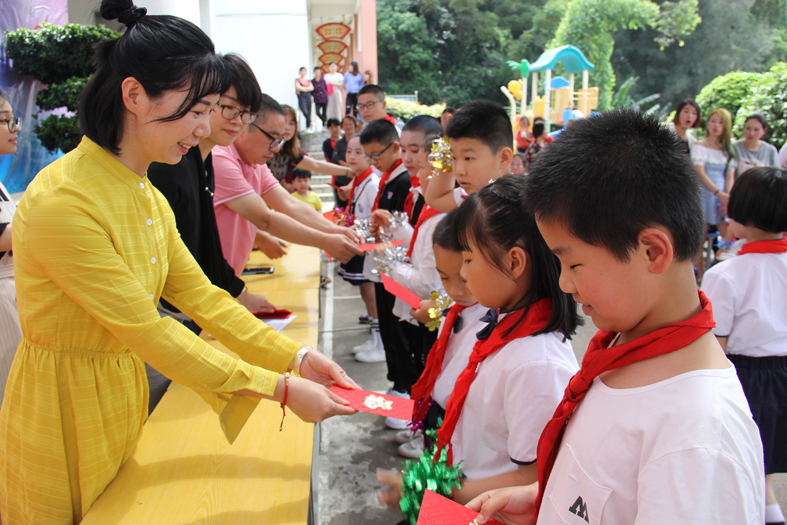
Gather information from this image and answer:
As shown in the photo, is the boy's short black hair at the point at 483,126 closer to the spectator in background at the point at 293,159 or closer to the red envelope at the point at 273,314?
the red envelope at the point at 273,314

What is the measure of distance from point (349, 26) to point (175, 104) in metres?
27.7

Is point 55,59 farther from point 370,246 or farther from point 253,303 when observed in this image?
point 370,246

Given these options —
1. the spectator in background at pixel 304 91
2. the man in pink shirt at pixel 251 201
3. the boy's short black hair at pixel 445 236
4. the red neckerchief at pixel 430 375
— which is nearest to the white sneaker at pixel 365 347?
the man in pink shirt at pixel 251 201

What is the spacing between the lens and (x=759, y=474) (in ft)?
2.42

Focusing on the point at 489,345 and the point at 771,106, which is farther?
the point at 771,106

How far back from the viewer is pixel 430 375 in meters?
1.88

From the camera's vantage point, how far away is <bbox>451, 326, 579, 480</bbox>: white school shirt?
1325 millimetres

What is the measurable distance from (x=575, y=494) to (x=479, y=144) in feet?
6.28

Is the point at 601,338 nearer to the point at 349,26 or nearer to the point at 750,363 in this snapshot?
the point at 750,363

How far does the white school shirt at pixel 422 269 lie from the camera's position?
290 cm

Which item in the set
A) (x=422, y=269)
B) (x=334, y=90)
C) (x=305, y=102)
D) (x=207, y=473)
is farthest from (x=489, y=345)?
(x=334, y=90)

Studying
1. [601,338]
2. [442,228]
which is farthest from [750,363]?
[601,338]

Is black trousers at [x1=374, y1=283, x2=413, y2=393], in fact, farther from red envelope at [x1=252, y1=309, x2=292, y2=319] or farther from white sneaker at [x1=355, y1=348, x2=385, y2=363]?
red envelope at [x1=252, y1=309, x2=292, y2=319]

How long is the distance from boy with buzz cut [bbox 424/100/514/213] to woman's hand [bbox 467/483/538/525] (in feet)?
5.19
